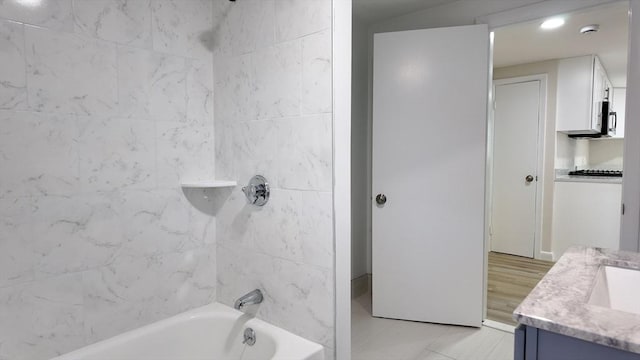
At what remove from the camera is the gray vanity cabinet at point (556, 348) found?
69 centimetres

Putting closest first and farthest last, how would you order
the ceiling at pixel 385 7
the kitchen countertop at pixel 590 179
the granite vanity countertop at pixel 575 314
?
the granite vanity countertop at pixel 575 314, the ceiling at pixel 385 7, the kitchen countertop at pixel 590 179

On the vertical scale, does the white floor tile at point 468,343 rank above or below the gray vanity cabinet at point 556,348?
below

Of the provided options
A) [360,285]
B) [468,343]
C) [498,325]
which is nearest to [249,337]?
[468,343]

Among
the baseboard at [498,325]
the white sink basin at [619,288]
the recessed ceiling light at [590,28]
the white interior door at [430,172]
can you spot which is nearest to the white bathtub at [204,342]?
the white sink basin at [619,288]

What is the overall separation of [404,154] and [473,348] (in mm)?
1303

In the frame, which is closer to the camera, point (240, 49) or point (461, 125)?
point (240, 49)

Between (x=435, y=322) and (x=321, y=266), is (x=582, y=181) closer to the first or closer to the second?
(x=435, y=322)

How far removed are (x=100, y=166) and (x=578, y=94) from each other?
439 centimetres

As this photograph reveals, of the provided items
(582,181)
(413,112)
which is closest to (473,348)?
(413,112)

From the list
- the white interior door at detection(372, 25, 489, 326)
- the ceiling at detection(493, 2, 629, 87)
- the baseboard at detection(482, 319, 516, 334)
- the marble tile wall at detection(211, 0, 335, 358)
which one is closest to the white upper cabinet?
the ceiling at detection(493, 2, 629, 87)

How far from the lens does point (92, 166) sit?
148 centimetres

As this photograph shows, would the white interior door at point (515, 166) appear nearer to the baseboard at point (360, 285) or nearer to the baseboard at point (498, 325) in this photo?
the baseboard at point (498, 325)

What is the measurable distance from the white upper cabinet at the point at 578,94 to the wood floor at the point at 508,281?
1514 mm

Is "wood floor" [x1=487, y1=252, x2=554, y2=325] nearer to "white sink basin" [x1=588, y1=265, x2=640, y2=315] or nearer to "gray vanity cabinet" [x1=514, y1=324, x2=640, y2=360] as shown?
"white sink basin" [x1=588, y1=265, x2=640, y2=315]
